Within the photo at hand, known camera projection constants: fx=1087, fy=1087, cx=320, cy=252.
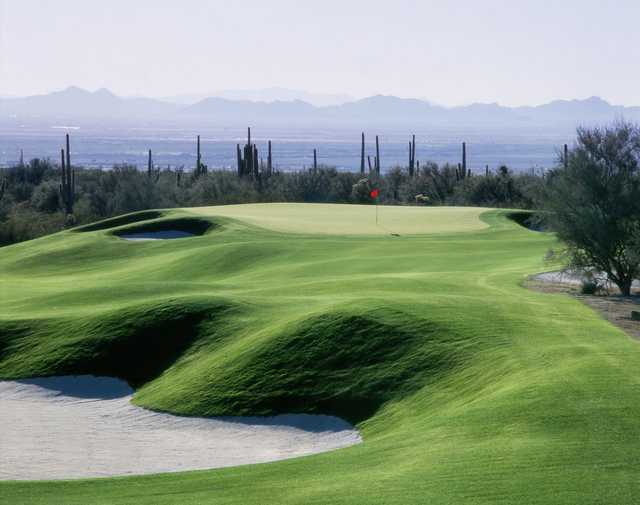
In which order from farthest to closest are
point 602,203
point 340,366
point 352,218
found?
point 352,218 < point 602,203 < point 340,366

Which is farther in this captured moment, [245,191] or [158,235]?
[245,191]

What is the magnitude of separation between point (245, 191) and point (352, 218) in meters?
25.4

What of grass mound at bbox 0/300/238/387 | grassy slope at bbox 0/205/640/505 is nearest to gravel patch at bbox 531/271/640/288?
grassy slope at bbox 0/205/640/505

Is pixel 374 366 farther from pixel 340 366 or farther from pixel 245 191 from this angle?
pixel 245 191

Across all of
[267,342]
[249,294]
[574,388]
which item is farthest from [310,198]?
[574,388]

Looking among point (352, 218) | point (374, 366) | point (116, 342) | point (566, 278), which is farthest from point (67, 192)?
point (374, 366)

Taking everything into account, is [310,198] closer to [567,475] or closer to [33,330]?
[33,330]

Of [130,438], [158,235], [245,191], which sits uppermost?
[245,191]

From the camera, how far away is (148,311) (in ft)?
83.0

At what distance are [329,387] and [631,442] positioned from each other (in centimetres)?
732

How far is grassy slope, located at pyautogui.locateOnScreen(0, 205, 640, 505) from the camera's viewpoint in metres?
12.9

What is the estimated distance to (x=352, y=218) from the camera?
5272 centimetres

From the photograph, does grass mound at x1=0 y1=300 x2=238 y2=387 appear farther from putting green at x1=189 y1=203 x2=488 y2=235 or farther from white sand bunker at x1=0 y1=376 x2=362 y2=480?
putting green at x1=189 y1=203 x2=488 y2=235

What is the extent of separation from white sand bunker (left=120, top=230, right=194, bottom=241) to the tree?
2295cm
